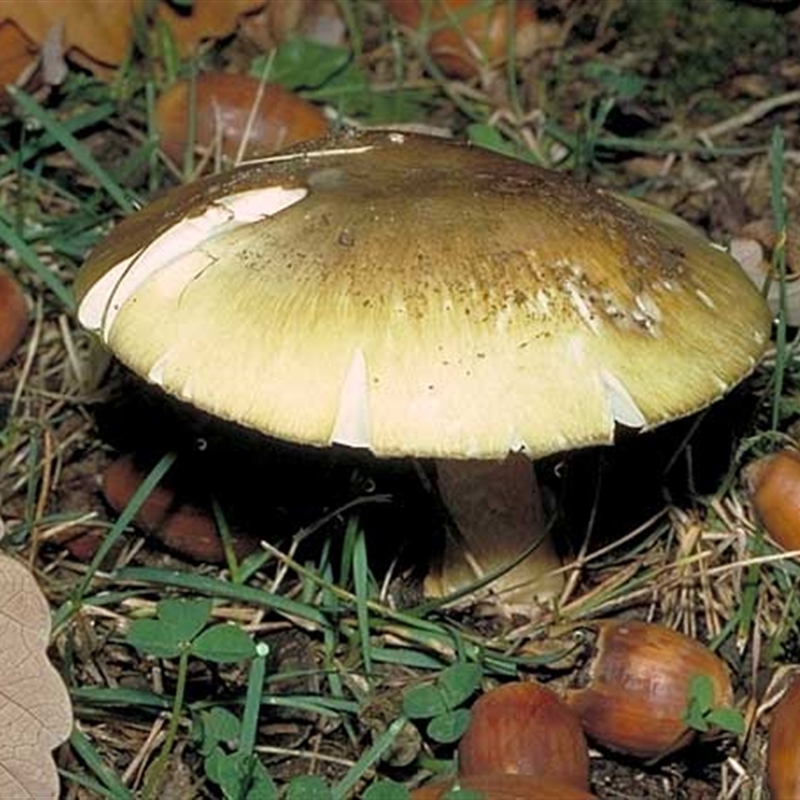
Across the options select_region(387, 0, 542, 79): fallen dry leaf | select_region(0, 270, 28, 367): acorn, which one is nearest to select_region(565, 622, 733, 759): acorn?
select_region(0, 270, 28, 367): acorn

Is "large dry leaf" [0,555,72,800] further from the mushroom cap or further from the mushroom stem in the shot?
the mushroom stem

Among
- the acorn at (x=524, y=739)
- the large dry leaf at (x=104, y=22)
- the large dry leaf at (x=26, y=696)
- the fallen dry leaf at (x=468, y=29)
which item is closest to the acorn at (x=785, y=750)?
the acorn at (x=524, y=739)

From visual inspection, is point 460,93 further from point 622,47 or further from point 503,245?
point 503,245

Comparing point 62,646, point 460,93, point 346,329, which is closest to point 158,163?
point 460,93

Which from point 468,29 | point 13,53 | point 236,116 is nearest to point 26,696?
point 236,116

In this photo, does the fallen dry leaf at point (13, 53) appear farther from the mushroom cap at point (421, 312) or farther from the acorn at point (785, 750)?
the acorn at point (785, 750)

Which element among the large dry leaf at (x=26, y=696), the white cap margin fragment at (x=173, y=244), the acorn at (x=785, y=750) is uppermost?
the white cap margin fragment at (x=173, y=244)

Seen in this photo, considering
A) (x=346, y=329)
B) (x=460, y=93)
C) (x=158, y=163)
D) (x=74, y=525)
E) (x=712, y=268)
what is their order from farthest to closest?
(x=460, y=93), (x=158, y=163), (x=74, y=525), (x=712, y=268), (x=346, y=329)
